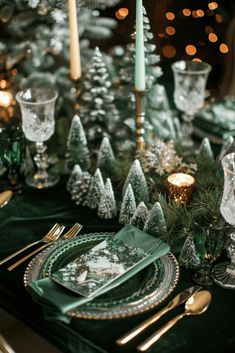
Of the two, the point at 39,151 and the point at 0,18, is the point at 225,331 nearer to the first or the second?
the point at 39,151

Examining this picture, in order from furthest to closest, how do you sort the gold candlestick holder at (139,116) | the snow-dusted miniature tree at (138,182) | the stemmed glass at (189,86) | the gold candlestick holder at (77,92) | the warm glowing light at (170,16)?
the warm glowing light at (170,16) → the stemmed glass at (189,86) → the gold candlestick holder at (77,92) → the gold candlestick holder at (139,116) → the snow-dusted miniature tree at (138,182)

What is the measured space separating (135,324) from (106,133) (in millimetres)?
731

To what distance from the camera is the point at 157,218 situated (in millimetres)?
1142

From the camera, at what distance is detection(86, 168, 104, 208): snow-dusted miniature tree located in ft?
4.25

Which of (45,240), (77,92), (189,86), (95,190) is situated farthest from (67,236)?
(189,86)

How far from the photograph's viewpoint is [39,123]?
1386 millimetres

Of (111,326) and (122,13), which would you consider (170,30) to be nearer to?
(122,13)

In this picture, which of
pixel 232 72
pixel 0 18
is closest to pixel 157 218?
pixel 0 18

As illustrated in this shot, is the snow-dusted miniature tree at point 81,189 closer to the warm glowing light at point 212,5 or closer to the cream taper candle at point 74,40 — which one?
the cream taper candle at point 74,40

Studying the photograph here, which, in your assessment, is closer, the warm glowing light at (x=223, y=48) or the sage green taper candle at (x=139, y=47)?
the sage green taper candle at (x=139, y=47)

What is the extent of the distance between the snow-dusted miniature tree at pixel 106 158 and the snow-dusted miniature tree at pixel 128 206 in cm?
17

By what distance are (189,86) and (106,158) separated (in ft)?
1.36

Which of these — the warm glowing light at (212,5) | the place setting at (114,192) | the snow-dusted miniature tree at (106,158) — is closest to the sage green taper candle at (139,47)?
the place setting at (114,192)

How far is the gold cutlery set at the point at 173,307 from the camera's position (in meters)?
0.92
